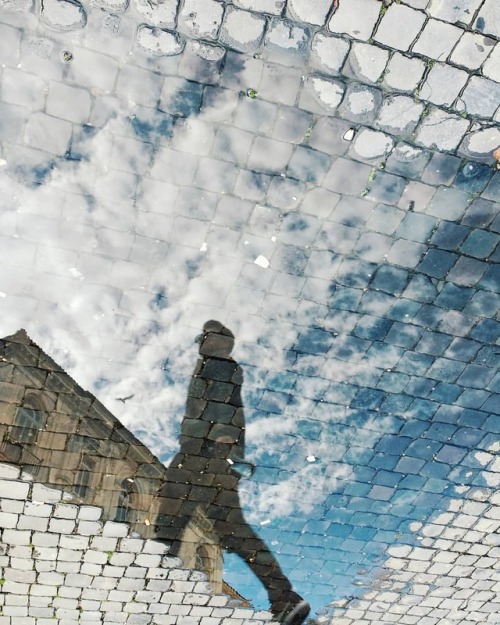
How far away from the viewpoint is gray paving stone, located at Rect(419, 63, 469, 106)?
245cm

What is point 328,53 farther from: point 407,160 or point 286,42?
point 407,160

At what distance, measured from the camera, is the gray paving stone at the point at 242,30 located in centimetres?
232

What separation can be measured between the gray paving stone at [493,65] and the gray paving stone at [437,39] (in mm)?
191

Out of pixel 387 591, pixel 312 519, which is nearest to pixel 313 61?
pixel 312 519

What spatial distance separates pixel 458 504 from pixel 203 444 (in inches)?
95.0

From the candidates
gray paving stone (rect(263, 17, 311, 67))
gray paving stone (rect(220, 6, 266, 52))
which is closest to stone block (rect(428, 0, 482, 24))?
gray paving stone (rect(263, 17, 311, 67))

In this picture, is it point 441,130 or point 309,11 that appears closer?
point 309,11

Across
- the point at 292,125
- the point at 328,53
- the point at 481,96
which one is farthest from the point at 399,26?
the point at 292,125

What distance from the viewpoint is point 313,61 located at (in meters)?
2.45

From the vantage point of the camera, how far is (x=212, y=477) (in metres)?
3.79

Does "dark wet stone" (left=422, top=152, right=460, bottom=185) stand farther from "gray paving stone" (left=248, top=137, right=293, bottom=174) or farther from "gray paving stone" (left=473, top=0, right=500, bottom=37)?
"gray paving stone" (left=248, top=137, right=293, bottom=174)

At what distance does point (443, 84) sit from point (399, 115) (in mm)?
261

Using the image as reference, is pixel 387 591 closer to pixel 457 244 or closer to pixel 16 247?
pixel 457 244

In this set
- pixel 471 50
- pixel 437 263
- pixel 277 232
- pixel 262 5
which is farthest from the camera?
pixel 437 263
